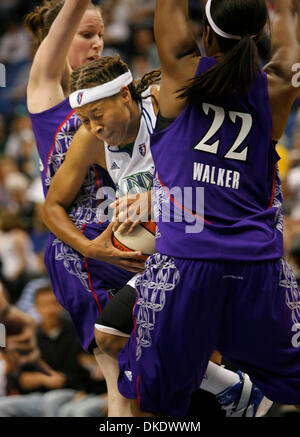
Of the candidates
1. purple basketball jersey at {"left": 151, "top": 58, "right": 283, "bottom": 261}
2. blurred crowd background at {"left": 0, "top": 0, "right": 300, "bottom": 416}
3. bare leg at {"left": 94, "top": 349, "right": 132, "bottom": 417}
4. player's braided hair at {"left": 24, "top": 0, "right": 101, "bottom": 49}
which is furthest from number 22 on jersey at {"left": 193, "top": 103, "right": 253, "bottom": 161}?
blurred crowd background at {"left": 0, "top": 0, "right": 300, "bottom": 416}

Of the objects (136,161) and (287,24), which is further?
(136,161)

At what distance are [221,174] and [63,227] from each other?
1015 millimetres

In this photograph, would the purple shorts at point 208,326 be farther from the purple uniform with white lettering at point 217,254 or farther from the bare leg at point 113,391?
the bare leg at point 113,391

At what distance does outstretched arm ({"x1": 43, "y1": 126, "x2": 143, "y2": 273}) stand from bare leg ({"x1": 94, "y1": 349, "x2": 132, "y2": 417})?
454 millimetres

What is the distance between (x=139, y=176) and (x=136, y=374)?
89cm

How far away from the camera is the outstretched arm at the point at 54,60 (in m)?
3.05

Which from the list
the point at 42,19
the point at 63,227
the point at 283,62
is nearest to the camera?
the point at 283,62

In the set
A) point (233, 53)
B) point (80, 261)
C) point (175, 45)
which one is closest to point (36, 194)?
point (80, 261)

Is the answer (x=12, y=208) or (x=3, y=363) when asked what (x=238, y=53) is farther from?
(x=12, y=208)

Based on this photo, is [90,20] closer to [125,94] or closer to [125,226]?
[125,94]

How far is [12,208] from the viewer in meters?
8.19

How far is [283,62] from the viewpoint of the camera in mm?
2447

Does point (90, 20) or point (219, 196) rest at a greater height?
point (90, 20)

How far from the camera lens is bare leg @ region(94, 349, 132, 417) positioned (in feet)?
9.78
